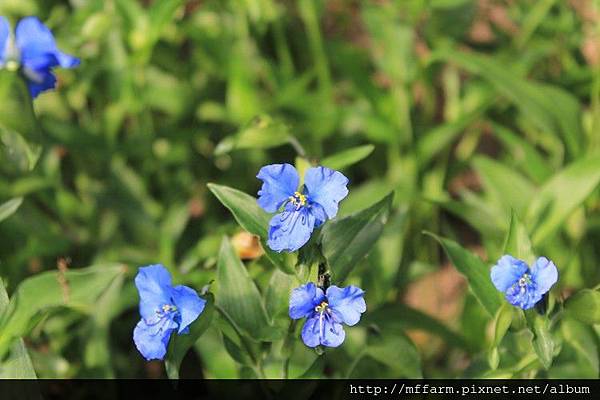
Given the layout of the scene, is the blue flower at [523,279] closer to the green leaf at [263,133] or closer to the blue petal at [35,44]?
the green leaf at [263,133]

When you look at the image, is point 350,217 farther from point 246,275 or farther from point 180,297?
point 180,297

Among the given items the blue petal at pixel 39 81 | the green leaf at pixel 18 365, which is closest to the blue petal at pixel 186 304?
the green leaf at pixel 18 365

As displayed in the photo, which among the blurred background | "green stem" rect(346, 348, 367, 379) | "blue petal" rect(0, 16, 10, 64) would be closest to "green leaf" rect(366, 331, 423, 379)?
"green stem" rect(346, 348, 367, 379)

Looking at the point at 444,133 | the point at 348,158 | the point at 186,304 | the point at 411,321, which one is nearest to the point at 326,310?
the point at 186,304

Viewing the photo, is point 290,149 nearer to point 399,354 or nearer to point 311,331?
point 399,354

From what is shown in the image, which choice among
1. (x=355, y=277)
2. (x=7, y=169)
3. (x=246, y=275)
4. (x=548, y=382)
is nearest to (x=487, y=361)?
(x=548, y=382)
